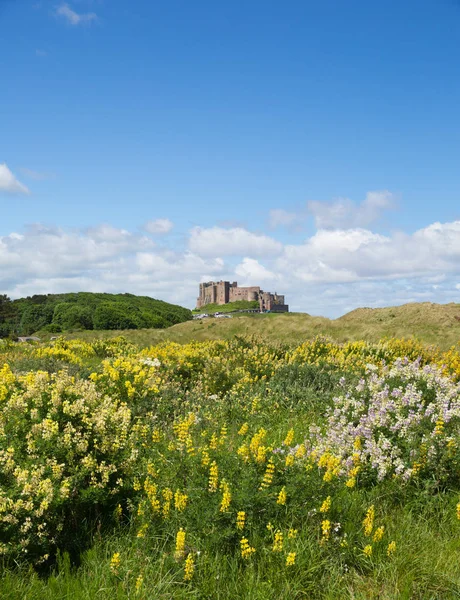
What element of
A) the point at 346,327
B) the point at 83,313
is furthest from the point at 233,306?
the point at 346,327

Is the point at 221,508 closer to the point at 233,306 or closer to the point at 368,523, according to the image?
the point at 368,523

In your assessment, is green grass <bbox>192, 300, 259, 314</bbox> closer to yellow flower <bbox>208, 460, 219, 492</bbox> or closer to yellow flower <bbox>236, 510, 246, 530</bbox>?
yellow flower <bbox>208, 460, 219, 492</bbox>

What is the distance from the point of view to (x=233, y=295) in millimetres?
172000

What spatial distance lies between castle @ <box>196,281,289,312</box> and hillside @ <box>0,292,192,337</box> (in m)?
43.2

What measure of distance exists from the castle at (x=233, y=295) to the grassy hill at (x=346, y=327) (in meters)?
123

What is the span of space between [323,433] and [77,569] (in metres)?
3.90

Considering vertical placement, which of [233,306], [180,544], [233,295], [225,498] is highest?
[233,295]

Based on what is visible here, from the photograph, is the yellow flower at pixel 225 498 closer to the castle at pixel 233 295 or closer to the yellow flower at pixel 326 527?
the yellow flower at pixel 326 527

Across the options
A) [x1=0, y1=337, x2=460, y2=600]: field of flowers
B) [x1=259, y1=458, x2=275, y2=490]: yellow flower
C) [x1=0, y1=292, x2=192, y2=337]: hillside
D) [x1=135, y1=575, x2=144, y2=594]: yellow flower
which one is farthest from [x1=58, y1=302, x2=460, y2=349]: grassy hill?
[x1=0, y1=292, x2=192, y2=337]: hillside

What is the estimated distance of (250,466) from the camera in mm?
4336

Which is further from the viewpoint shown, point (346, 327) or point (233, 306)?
point (233, 306)

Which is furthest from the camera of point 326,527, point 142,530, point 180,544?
point 142,530

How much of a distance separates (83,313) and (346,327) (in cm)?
7181

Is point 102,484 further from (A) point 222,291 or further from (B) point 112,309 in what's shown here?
(A) point 222,291
